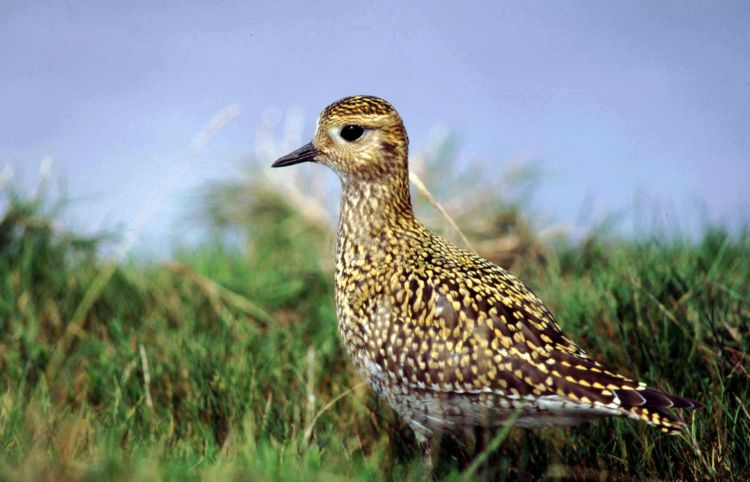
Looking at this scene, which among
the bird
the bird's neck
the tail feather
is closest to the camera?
the tail feather

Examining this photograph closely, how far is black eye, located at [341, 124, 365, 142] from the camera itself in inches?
190

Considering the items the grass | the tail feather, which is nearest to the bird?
the tail feather

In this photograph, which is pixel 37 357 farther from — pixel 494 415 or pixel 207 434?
pixel 494 415

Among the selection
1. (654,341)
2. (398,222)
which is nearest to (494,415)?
(398,222)

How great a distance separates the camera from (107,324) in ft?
23.0

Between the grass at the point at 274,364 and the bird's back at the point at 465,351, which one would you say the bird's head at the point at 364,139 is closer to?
the bird's back at the point at 465,351

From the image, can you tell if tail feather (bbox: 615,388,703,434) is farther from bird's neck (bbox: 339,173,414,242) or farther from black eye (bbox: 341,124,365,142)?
black eye (bbox: 341,124,365,142)

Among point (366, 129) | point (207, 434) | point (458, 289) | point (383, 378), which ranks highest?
point (366, 129)

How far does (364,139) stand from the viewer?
4809mm

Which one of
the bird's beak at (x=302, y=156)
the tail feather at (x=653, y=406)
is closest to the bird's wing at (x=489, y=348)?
the tail feather at (x=653, y=406)

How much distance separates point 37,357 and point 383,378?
3231 millimetres

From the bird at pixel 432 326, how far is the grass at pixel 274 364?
1.30 feet

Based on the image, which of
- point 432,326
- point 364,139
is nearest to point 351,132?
point 364,139

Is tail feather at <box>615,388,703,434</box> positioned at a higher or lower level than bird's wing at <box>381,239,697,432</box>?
lower
